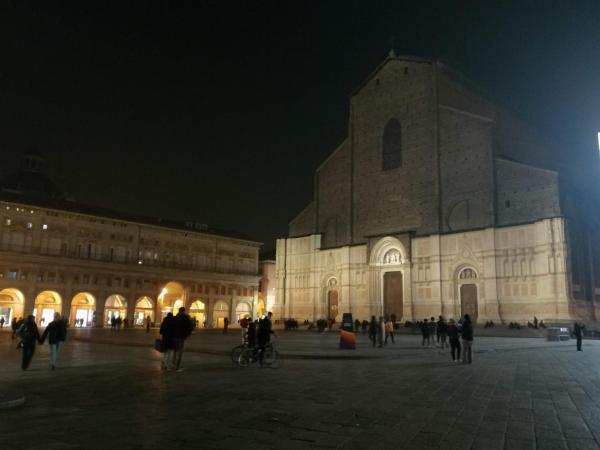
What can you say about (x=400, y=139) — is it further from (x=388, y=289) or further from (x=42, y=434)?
(x=42, y=434)

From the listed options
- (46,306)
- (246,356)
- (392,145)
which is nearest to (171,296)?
(46,306)

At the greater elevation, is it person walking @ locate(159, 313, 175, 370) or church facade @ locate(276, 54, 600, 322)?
church facade @ locate(276, 54, 600, 322)

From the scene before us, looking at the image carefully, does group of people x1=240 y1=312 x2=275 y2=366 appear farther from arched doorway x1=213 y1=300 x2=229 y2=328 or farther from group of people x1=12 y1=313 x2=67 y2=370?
arched doorway x1=213 y1=300 x2=229 y2=328

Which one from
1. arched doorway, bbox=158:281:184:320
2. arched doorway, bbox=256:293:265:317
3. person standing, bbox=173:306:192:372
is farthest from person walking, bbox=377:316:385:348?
arched doorway, bbox=256:293:265:317

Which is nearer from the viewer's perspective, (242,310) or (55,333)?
(55,333)

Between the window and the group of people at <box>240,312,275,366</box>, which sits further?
the window

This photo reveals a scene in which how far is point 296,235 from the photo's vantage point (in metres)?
51.7

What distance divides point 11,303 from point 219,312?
23095 mm

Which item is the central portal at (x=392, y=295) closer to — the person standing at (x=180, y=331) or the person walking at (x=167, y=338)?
the person standing at (x=180, y=331)

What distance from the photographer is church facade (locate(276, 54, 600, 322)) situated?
34906mm

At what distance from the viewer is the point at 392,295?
42.9 metres

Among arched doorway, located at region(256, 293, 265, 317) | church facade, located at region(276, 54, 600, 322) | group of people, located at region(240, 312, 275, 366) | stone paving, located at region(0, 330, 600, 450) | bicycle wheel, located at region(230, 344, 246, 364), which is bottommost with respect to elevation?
stone paving, located at region(0, 330, 600, 450)

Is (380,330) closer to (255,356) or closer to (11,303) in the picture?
(255,356)

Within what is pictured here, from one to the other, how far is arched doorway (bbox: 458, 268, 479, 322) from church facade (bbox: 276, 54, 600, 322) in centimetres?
8
